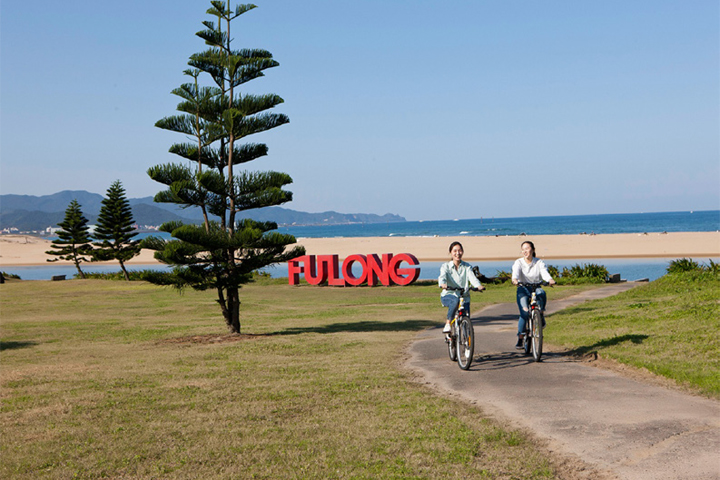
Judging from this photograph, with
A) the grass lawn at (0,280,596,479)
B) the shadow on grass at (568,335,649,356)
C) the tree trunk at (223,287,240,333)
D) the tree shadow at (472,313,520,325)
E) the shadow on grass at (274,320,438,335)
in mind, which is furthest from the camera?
the tree shadow at (472,313,520,325)

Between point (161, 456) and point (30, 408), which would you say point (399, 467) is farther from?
point (30, 408)

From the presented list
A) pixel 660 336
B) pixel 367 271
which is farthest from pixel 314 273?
pixel 660 336

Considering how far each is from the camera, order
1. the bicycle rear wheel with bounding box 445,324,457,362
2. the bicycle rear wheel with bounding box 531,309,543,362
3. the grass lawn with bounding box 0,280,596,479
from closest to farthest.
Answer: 1. the grass lawn with bounding box 0,280,596,479
2. the bicycle rear wheel with bounding box 531,309,543,362
3. the bicycle rear wheel with bounding box 445,324,457,362

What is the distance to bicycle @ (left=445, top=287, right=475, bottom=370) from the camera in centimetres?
945

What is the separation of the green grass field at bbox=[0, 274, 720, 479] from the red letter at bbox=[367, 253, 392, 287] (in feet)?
44.6

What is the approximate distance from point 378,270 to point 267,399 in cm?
2518

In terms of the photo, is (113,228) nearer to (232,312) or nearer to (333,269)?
(333,269)

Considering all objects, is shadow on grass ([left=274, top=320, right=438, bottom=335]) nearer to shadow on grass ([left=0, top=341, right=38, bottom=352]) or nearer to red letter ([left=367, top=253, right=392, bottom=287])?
shadow on grass ([left=0, top=341, right=38, bottom=352])

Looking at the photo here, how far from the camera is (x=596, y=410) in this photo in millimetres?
6965

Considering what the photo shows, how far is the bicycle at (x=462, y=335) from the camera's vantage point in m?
9.45

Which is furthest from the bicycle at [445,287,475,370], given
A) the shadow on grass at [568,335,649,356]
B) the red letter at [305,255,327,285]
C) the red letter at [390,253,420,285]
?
the red letter at [305,255,327,285]

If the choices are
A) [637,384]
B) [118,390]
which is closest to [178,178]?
[118,390]

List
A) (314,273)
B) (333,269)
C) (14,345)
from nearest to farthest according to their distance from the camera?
1. (14,345)
2. (333,269)
3. (314,273)

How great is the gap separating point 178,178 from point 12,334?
6.43 m
